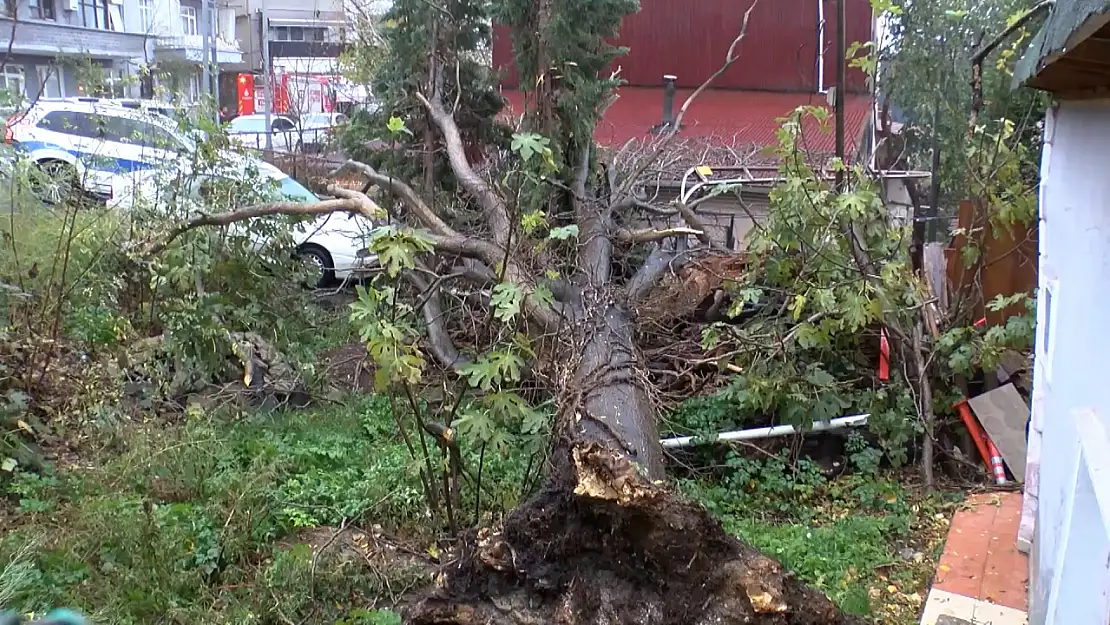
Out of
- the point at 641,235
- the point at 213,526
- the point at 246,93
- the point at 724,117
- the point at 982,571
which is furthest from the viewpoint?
the point at 246,93

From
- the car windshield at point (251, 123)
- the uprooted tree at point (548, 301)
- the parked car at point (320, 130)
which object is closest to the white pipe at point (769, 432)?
the uprooted tree at point (548, 301)

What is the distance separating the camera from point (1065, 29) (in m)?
2.31

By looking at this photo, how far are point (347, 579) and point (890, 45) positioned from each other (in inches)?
328

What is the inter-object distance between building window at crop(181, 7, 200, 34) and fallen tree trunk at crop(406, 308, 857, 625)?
2470 cm

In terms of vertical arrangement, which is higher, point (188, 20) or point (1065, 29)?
point (188, 20)

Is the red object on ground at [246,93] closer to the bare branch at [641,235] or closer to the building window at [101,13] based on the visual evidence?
the building window at [101,13]

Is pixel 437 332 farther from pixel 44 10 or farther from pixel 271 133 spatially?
pixel 44 10

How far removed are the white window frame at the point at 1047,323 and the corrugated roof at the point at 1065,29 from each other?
1211mm

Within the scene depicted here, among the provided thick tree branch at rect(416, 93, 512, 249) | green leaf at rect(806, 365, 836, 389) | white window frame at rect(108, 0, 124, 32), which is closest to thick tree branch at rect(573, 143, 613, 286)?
thick tree branch at rect(416, 93, 512, 249)

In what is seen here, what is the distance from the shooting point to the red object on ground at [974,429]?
19.1 feet

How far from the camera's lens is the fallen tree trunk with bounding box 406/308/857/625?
2752 mm

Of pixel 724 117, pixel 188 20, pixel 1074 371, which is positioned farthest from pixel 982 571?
pixel 188 20

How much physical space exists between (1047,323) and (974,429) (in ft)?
5.98

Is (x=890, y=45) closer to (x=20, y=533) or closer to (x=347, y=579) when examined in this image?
(x=347, y=579)
